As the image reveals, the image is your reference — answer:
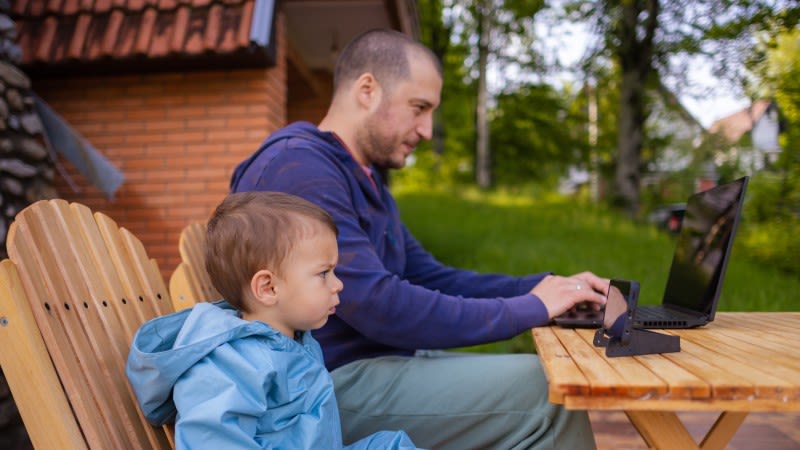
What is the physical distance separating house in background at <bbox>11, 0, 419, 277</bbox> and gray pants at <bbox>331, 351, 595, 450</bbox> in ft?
13.8

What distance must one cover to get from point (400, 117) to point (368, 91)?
15 cm

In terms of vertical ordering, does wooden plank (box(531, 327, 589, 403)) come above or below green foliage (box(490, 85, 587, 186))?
below

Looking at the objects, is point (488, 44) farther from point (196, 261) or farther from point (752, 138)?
point (196, 261)

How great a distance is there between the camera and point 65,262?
1.70 metres

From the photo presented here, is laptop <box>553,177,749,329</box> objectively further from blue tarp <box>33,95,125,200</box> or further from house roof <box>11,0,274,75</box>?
blue tarp <box>33,95,125,200</box>

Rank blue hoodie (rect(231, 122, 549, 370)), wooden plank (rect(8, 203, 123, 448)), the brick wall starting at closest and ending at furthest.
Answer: wooden plank (rect(8, 203, 123, 448)) < blue hoodie (rect(231, 122, 549, 370)) < the brick wall

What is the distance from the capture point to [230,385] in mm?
1431

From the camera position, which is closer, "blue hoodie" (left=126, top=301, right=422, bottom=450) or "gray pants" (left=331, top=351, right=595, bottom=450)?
"blue hoodie" (left=126, top=301, right=422, bottom=450)

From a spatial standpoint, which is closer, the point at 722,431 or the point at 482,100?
the point at 722,431

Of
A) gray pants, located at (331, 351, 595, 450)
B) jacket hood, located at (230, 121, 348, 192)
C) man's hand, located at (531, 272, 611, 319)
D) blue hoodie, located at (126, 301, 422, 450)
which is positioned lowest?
gray pants, located at (331, 351, 595, 450)

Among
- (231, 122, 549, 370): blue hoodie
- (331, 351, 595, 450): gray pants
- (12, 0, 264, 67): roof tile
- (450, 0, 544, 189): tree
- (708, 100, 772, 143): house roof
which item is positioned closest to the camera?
(331, 351, 595, 450): gray pants

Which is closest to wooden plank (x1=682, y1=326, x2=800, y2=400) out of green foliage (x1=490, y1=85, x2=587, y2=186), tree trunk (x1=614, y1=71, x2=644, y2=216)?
tree trunk (x1=614, y1=71, x2=644, y2=216)

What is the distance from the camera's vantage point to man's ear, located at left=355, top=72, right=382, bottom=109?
101 inches

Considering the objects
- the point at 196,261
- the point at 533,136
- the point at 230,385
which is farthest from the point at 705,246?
the point at 533,136
